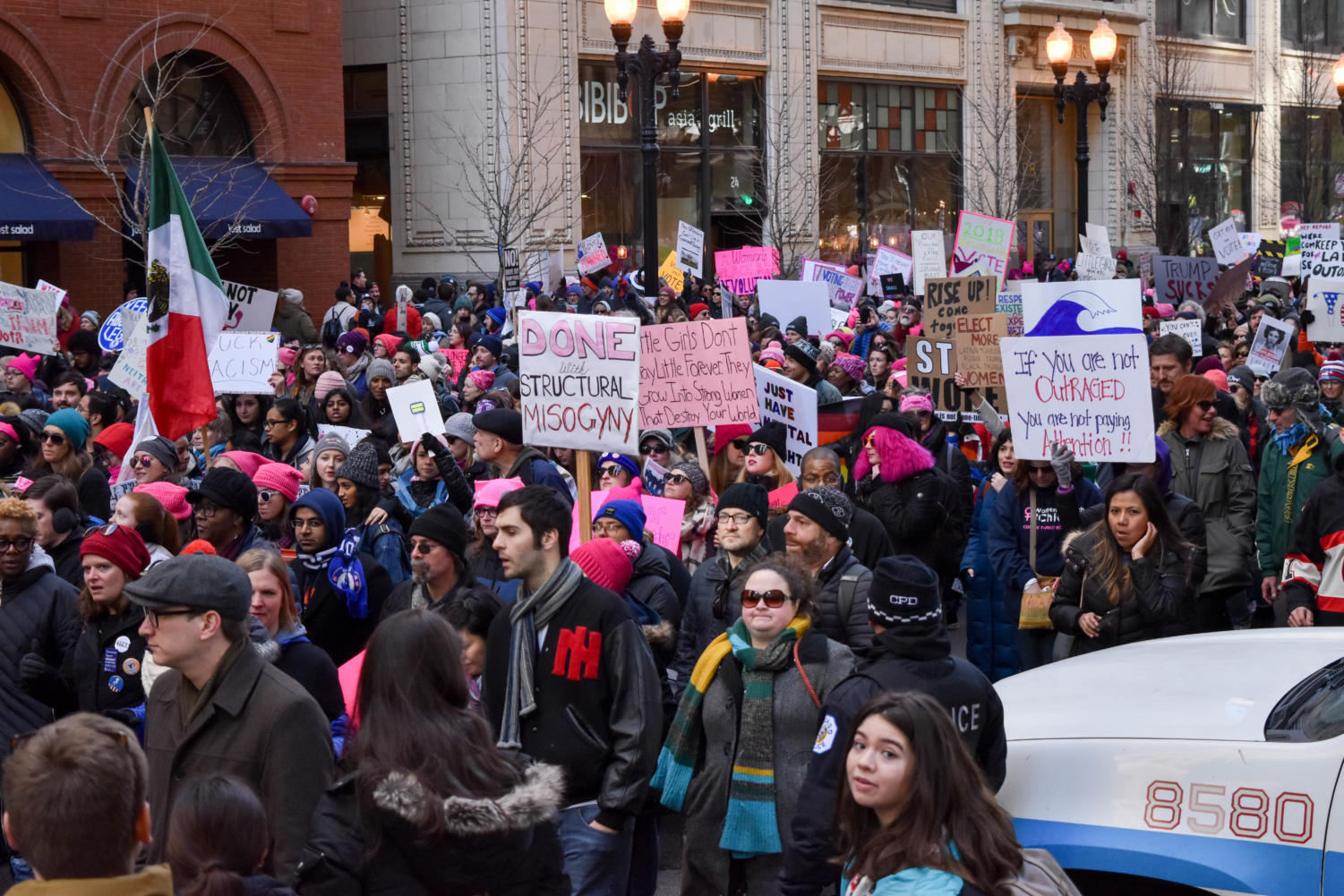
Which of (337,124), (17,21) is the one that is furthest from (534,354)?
(337,124)

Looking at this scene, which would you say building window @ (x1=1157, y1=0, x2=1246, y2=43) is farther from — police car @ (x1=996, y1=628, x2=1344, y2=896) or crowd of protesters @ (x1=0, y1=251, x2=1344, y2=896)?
police car @ (x1=996, y1=628, x2=1344, y2=896)

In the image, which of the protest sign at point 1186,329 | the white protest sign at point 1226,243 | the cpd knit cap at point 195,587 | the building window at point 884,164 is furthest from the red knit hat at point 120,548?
the building window at point 884,164

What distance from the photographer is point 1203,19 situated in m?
47.2

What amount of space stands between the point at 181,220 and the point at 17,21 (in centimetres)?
1673

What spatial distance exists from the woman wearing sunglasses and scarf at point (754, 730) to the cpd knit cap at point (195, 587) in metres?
1.71

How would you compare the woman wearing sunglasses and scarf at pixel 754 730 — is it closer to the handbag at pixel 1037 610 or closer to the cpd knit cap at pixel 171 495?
the handbag at pixel 1037 610

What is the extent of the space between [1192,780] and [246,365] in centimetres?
885

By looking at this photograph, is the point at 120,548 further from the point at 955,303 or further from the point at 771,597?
the point at 955,303

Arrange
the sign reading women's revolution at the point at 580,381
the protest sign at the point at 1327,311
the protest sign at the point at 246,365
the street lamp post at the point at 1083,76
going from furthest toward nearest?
1. the street lamp post at the point at 1083,76
2. the protest sign at the point at 1327,311
3. the protest sign at the point at 246,365
4. the sign reading women's revolution at the point at 580,381

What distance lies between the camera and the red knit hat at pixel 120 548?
5695mm

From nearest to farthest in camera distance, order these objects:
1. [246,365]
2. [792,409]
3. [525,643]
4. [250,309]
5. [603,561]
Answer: [525,643] < [603,561] < [792,409] < [246,365] < [250,309]

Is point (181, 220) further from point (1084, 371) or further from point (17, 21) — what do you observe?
point (17, 21)

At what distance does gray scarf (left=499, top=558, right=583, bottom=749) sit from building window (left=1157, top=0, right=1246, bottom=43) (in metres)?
44.1

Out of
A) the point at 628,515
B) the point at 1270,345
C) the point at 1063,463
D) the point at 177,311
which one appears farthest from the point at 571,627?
the point at 1270,345
